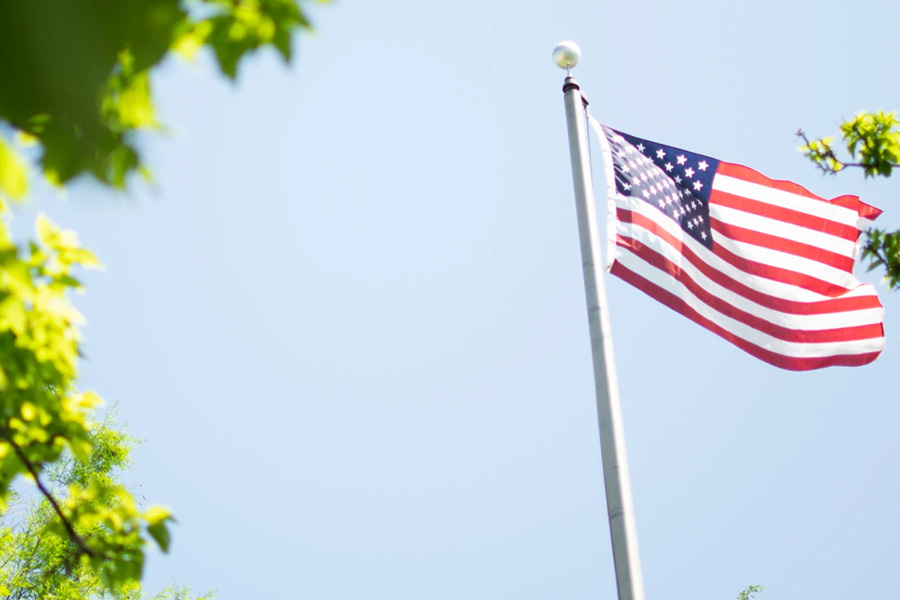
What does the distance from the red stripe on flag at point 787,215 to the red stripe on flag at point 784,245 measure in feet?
0.67

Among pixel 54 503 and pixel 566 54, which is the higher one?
pixel 566 54

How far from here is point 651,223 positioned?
23.9 ft

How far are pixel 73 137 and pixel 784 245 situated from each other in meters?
7.76

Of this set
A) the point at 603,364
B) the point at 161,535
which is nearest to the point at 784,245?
the point at 603,364

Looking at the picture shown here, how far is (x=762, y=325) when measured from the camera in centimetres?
798

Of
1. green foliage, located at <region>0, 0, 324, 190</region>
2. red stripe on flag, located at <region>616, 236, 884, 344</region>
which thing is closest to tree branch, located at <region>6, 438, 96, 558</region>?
green foliage, located at <region>0, 0, 324, 190</region>

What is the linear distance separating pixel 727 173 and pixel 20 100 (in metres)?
7.84

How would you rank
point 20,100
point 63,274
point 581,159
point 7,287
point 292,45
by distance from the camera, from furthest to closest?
point 581,159 < point 63,274 < point 7,287 < point 292,45 < point 20,100

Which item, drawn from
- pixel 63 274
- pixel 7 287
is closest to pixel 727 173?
pixel 63 274

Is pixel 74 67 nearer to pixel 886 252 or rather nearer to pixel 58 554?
pixel 886 252

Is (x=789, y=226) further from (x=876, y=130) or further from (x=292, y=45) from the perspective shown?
(x=292, y=45)

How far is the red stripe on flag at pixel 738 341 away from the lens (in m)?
6.91

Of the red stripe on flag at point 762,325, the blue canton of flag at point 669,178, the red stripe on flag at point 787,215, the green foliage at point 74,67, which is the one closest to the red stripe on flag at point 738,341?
the red stripe on flag at point 762,325

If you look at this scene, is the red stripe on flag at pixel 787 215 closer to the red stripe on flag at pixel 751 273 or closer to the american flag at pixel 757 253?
the american flag at pixel 757 253
